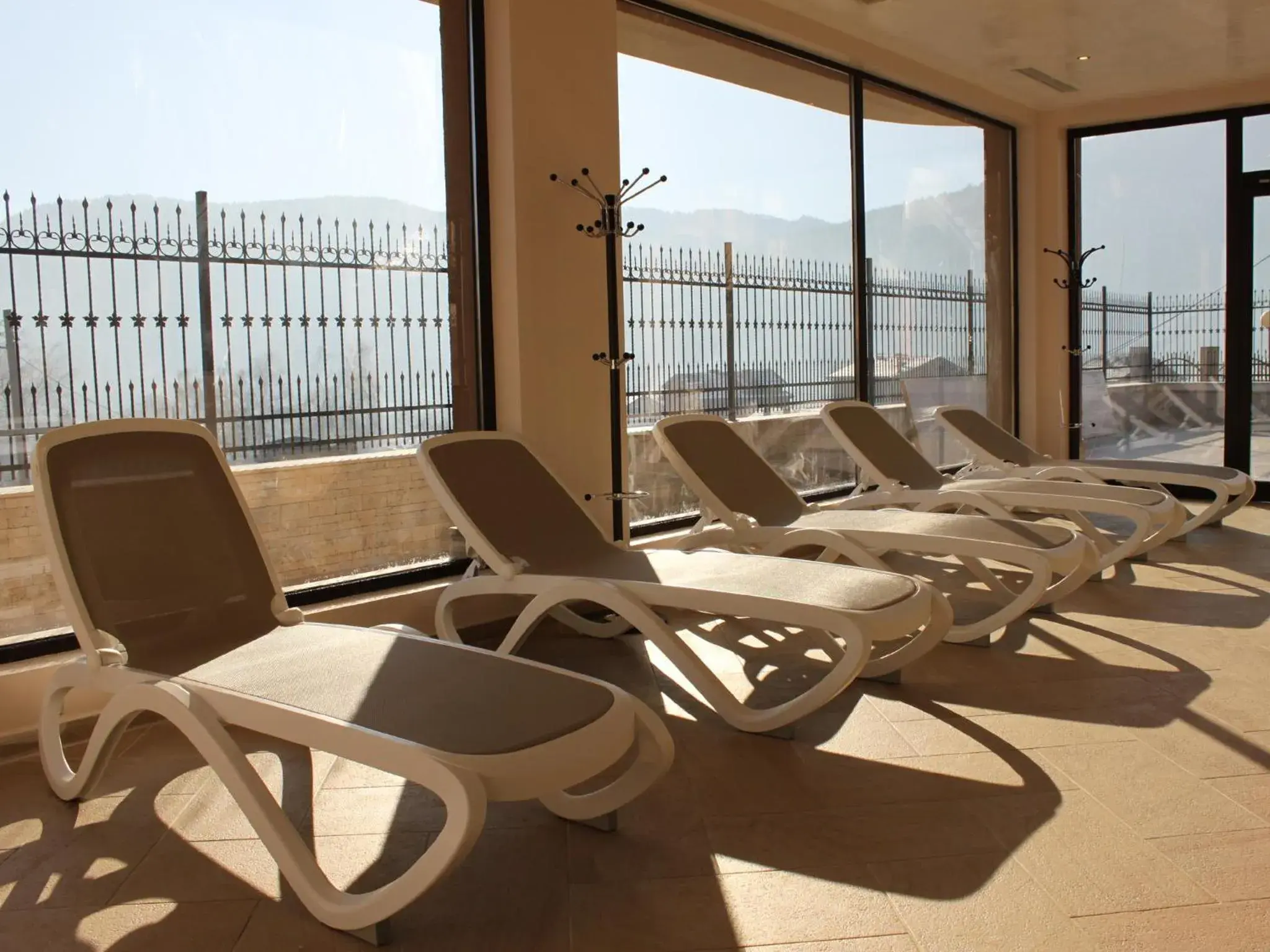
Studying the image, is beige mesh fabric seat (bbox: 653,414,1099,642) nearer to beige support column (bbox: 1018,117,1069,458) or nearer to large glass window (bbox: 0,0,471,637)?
large glass window (bbox: 0,0,471,637)

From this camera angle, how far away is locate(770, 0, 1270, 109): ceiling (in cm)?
607

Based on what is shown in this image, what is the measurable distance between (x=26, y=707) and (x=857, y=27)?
5636 mm

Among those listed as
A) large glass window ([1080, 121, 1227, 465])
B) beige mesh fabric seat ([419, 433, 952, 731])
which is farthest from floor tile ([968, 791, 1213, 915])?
large glass window ([1080, 121, 1227, 465])

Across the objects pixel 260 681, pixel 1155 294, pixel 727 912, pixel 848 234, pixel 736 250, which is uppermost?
pixel 848 234

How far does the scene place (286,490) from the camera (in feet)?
13.8

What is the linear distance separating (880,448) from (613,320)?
1807 millimetres

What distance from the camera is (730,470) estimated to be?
4.87 m

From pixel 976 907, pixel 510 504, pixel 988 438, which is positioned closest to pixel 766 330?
pixel 988 438

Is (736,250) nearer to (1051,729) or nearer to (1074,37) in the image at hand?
(1074,37)

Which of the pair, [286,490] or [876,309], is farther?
[876,309]

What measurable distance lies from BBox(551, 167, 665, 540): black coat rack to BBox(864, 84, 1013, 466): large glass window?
2.82m

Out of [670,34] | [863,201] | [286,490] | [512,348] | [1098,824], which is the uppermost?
[670,34]

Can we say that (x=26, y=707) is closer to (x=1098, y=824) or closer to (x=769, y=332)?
(x=1098, y=824)

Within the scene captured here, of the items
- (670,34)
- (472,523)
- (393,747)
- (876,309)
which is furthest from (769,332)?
(393,747)
